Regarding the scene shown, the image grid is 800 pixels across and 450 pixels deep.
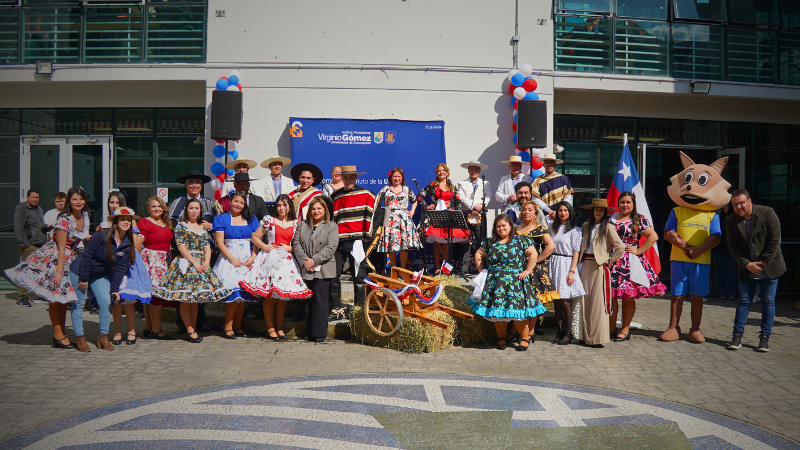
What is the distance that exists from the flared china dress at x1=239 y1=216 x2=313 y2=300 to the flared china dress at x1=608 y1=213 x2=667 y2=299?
12.5 ft

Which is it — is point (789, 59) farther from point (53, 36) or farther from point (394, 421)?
point (53, 36)

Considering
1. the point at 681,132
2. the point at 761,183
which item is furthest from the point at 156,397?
the point at 761,183

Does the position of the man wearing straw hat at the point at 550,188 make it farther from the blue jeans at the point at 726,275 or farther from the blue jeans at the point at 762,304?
the blue jeans at the point at 726,275

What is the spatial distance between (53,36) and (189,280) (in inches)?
300

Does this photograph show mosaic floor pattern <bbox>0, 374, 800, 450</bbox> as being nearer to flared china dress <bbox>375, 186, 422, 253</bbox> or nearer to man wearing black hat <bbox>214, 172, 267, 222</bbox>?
flared china dress <bbox>375, 186, 422, 253</bbox>

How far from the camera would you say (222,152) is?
457 inches

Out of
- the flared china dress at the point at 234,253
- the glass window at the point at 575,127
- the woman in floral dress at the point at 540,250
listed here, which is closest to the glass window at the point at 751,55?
the glass window at the point at 575,127

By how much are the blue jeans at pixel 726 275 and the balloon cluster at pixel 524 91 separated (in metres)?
3.75

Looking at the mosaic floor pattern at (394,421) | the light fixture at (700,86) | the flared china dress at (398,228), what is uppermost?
the light fixture at (700,86)

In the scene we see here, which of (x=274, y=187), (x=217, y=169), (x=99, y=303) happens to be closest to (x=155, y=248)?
(x=99, y=303)

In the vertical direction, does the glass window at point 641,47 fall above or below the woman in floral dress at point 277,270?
above

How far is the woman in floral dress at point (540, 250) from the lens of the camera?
7.75 m

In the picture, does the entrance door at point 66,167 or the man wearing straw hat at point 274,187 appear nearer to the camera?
the man wearing straw hat at point 274,187

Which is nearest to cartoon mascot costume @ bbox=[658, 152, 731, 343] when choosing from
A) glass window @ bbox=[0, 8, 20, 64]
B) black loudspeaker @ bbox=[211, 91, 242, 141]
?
black loudspeaker @ bbox=[211, 91, 242, 141]
